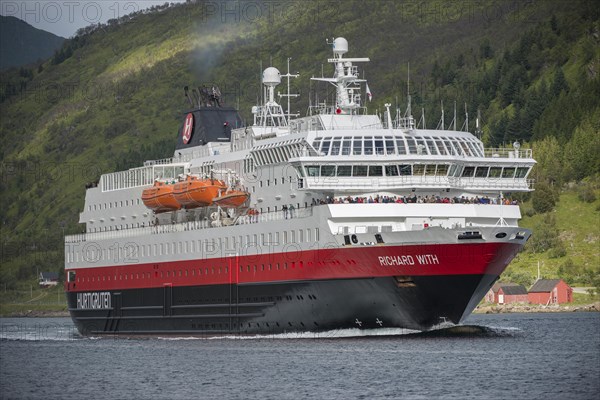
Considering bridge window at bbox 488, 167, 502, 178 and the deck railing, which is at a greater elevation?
bridge window at bbox 488, 167, 502, 178

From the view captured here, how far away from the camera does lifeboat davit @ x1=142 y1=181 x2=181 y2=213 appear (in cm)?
8169

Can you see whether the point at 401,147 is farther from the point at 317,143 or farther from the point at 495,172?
the point at 495,172

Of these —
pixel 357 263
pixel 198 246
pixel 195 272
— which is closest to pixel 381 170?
pixel 357 263

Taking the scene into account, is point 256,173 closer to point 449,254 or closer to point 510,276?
point 449,254

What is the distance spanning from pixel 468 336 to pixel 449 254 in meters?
7.56

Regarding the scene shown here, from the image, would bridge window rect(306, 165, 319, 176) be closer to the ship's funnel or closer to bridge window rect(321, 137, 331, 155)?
bridge window rect(321, 137, 331, 155)

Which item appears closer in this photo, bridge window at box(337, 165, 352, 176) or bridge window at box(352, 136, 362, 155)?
bridge window at box(337, 165, 352, 176)

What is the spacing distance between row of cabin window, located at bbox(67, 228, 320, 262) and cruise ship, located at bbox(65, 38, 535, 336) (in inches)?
4.0

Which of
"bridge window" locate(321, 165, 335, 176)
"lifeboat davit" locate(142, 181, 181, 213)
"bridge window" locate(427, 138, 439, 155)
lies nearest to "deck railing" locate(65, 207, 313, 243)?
"lifeboat davit" locate(142, 181, 181, 213)

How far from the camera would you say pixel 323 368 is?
59375mm

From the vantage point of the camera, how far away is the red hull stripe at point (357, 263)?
215 ft

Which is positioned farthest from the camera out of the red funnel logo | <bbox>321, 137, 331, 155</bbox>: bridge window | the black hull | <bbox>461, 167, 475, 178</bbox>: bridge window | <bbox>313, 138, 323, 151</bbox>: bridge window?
the red funnel logo

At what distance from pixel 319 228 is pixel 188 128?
70.5 feet

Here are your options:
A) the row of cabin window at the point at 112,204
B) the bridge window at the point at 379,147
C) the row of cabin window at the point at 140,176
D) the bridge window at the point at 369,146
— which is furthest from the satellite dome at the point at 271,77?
the bridge window at the point at 379,147
